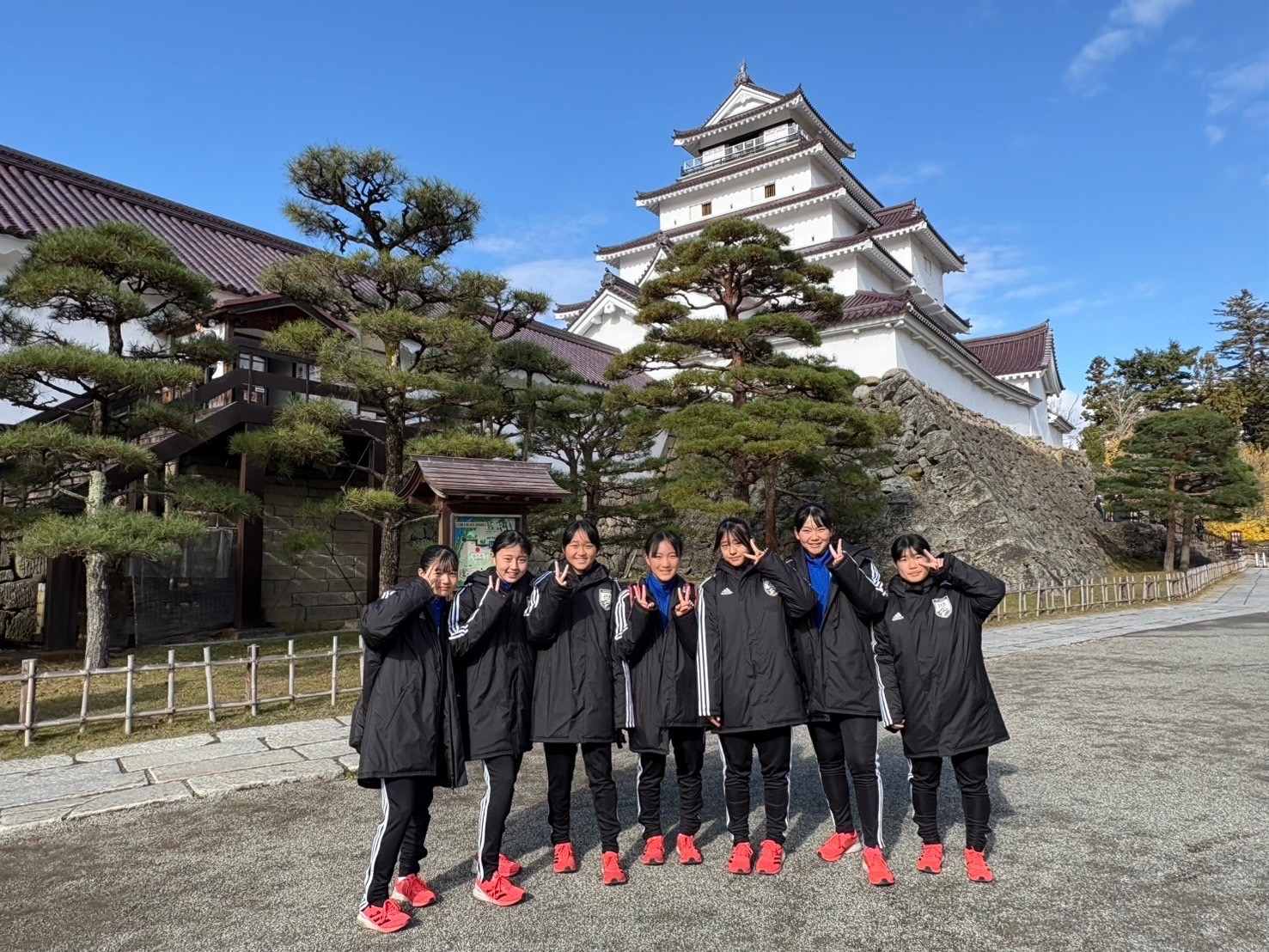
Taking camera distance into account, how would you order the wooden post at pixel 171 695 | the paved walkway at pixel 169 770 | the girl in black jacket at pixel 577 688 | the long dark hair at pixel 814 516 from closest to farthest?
the girl in black jacket at pixel 577 688 < the long dark hair at pixel 814 516 < the paved walkway at pixel 169 770 < the wooden post at pixel 171 695

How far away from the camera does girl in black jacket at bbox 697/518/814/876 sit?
325cm

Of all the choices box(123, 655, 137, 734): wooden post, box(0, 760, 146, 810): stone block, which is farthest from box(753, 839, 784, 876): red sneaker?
box(123, 655, 137, 734): wooden post

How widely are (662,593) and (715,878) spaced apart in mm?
1210

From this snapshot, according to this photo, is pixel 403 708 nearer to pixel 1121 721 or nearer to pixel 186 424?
pixel 1121 721

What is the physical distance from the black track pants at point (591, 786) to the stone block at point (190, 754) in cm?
322

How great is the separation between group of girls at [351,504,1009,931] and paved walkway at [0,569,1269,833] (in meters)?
2.09

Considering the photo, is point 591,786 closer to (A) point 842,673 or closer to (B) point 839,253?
(A) point 842,673

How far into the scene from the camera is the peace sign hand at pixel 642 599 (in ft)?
11.0

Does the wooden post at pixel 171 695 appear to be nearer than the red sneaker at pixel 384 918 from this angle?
No

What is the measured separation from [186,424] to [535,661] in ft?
21.7

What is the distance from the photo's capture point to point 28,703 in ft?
18.7

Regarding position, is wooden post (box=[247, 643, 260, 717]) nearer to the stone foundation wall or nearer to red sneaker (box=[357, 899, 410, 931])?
red sneaker (box=[357, 899, 410, 931])

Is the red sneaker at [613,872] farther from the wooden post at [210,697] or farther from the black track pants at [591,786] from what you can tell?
the wooden post at [210,697]

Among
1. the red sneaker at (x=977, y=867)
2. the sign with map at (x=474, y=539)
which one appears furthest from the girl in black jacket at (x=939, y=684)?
the sign with map at (x=474, y=539)
